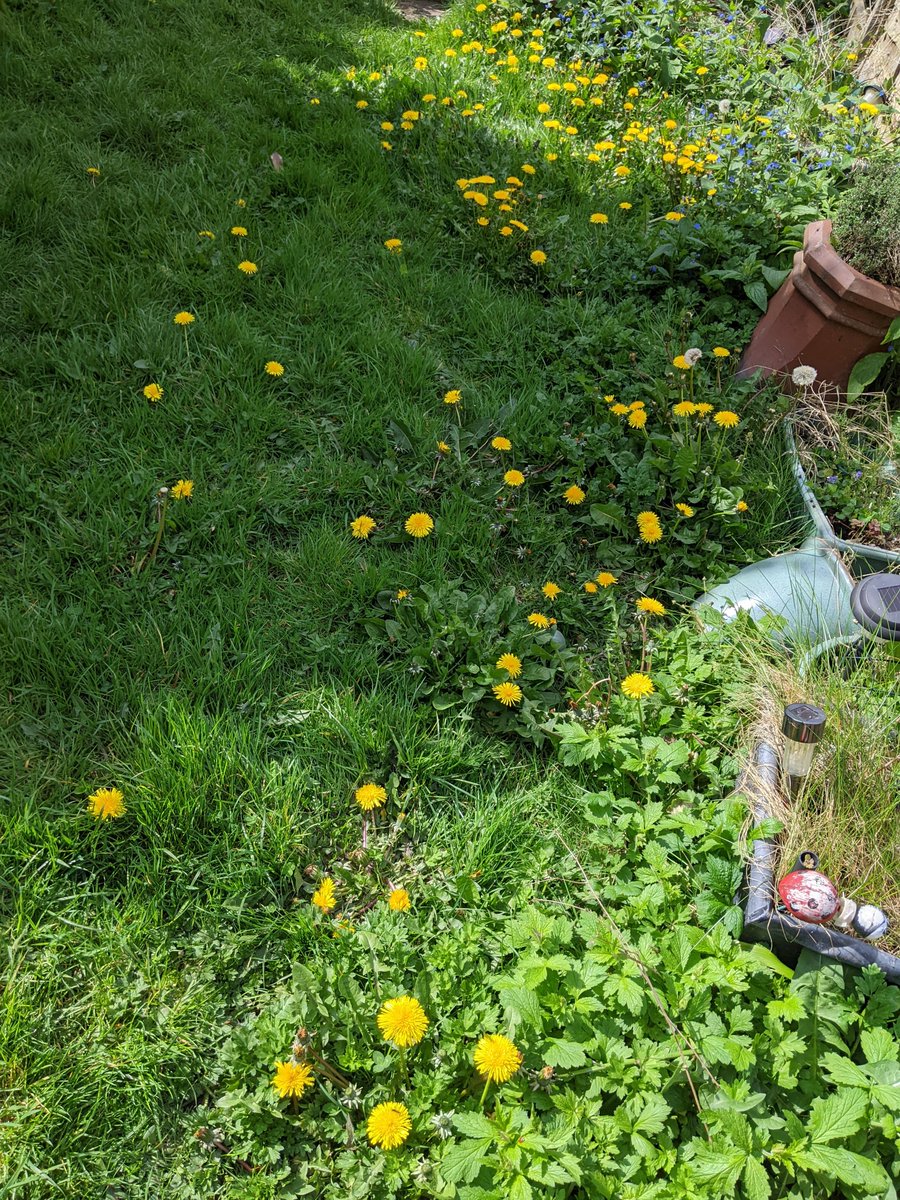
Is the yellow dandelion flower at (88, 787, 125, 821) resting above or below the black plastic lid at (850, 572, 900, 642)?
below

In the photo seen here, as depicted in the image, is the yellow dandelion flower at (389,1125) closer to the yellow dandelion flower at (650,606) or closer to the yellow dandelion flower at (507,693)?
the yellow dandelion flower at (507,693)

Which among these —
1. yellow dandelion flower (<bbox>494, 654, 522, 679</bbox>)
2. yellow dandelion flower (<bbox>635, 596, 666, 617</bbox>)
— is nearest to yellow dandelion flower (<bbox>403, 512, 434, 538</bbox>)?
yellow dandelion flower (<bbox>494, 654, 522, 679</bbox>)

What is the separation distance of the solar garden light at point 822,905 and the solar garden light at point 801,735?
0.73ft

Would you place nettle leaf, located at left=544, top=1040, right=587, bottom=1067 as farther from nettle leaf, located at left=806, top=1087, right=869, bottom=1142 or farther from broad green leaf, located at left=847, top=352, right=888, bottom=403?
broad green leaf, located at left=847, top=352, right=888, bottom=403

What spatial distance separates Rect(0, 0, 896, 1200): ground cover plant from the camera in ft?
5.36

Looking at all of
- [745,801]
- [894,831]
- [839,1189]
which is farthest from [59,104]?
[839,1189]

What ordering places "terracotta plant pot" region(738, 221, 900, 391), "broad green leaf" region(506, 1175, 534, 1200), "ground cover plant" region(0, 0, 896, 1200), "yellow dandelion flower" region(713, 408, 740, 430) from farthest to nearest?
1. "terracotta plant pot" region(738, 221, 900, 391)
2. "yellow dandelion flower" region(713, 408, 740, 430)
3. "ground cover plant" region(0, 0, 896, 1200)
4. "broad green leaf" region(506, 1175, 534, 1200)

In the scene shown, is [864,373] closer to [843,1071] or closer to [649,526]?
[649,526]

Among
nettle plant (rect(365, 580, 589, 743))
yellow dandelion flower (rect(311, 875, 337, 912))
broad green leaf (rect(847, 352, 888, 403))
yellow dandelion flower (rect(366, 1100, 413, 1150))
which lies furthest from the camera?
broad green leaf (rect(847, 352, 888, 403))

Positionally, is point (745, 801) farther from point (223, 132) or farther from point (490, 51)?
point (490, 51)

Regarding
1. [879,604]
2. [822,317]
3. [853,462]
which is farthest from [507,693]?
[822,317]

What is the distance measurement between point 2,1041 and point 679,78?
215 inches

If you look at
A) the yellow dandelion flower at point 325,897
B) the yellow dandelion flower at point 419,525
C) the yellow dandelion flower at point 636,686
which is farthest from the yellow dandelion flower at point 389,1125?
the yellow dandelion flower at point 419,525

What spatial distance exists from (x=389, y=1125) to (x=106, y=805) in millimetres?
943
